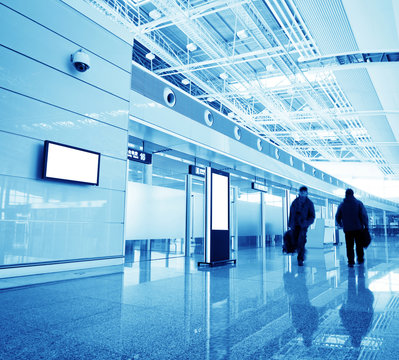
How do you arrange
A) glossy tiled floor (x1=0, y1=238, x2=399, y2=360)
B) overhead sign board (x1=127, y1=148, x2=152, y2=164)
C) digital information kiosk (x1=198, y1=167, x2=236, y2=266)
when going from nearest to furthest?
glossy tiled floor (x1=0, y1=238, x2=399, y2=360)
digital information kiosk (x1=198, y1=167, x2=236, y2=266)
overhead sign board (x1=127, y1=148, x2=152, y2=164)

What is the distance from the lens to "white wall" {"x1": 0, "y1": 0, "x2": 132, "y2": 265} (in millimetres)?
4492

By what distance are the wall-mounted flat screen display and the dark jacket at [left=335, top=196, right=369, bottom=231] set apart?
501 cm

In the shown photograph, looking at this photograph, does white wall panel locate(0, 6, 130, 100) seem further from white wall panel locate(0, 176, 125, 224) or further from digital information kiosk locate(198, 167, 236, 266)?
digital information kiosk locate(198, 167, 236, 266)

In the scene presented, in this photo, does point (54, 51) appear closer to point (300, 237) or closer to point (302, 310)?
point (302, 310)

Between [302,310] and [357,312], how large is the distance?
0.50 meters

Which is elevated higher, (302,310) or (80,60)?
(80,60)

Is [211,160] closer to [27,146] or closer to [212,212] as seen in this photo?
[212,212]

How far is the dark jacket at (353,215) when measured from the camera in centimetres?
677

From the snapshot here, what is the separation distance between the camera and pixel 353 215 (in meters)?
6.81

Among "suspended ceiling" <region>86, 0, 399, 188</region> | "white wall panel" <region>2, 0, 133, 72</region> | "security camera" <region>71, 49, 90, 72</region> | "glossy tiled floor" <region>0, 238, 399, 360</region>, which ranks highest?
"suspended ceiling" <region>86, 0, 399, 188</region>

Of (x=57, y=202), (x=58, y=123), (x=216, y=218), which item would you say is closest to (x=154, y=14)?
(x=58, y=123)

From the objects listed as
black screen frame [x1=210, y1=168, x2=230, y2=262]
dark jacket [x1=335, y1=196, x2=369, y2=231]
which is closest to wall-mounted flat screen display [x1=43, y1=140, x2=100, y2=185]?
black screen frame [x1=210, y1=168, x2=230, y2=262]

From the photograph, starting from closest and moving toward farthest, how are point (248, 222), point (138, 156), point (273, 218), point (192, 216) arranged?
point (138, 156) < point (192, 216) < point (248, 222) < point (273, 218)

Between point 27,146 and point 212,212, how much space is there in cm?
365
